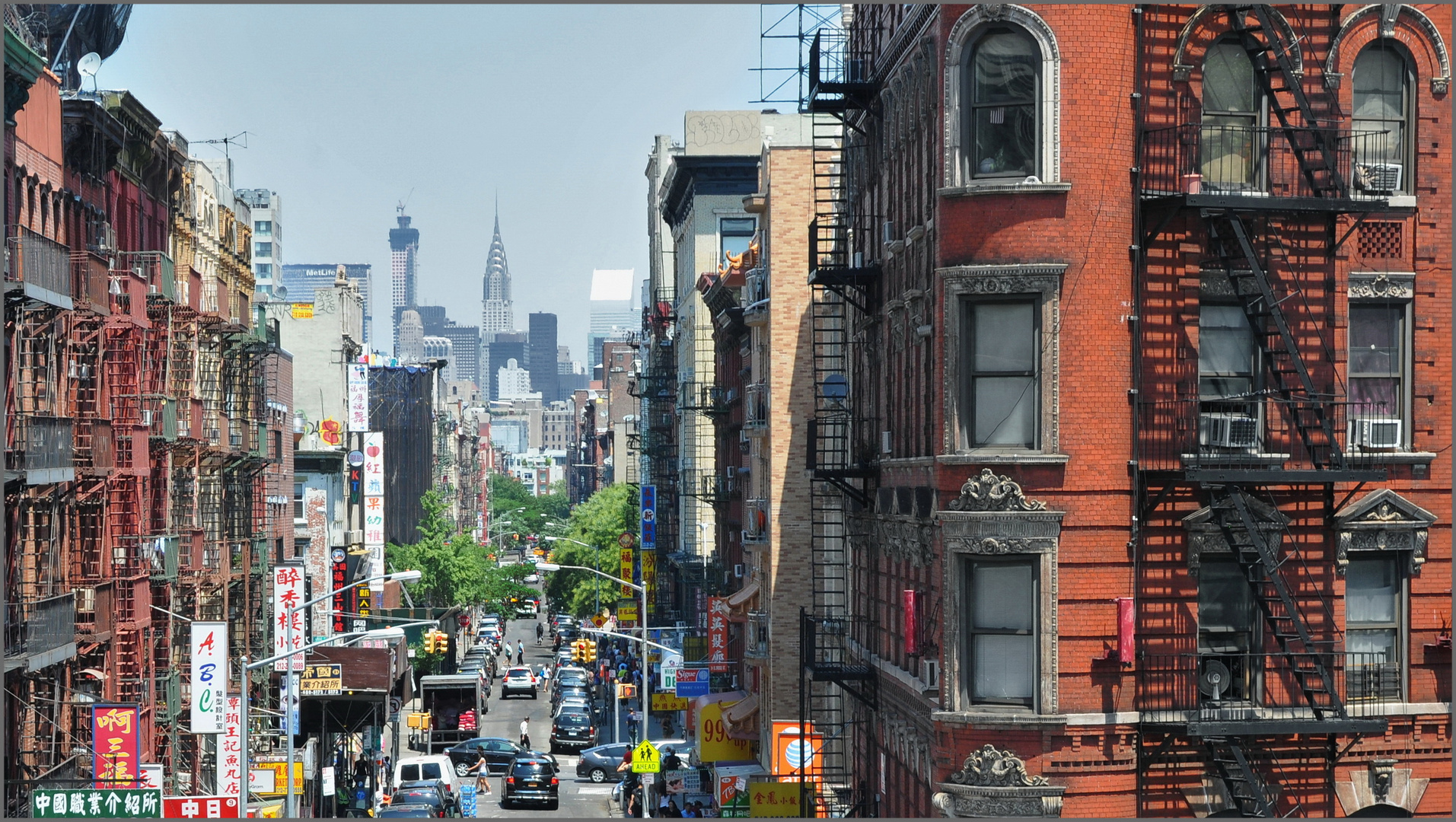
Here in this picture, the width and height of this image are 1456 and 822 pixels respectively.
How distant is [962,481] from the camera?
1009 inches

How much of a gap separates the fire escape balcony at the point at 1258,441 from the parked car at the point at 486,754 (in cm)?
4705

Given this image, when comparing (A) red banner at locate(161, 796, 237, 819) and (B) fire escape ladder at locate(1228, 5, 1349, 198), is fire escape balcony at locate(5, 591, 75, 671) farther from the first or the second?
(B) fire escape ladder at locate(1228, 5, 1349, 198)

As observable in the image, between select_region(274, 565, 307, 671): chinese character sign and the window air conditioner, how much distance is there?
34920 millimetres

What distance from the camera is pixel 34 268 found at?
34.1m

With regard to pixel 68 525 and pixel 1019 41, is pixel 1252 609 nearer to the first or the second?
pixel 1019 41

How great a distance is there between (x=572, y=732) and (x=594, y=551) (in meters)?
46.7

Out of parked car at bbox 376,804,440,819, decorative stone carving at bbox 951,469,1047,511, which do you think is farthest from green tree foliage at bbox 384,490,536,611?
decorative stone carving at bbox 951,469,1047,511

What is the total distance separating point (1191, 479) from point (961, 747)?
514 cm

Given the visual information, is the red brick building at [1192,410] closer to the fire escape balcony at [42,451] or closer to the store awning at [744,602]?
the fire escape balcony at [42,451]

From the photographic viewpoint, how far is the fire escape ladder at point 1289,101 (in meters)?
25.0

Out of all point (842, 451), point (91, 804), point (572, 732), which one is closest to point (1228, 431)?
point (842, 451)

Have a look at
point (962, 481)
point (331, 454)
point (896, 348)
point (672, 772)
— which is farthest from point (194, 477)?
point (331, 454)

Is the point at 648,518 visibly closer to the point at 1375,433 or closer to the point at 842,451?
the point at 842,451

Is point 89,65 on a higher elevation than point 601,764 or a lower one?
higher
